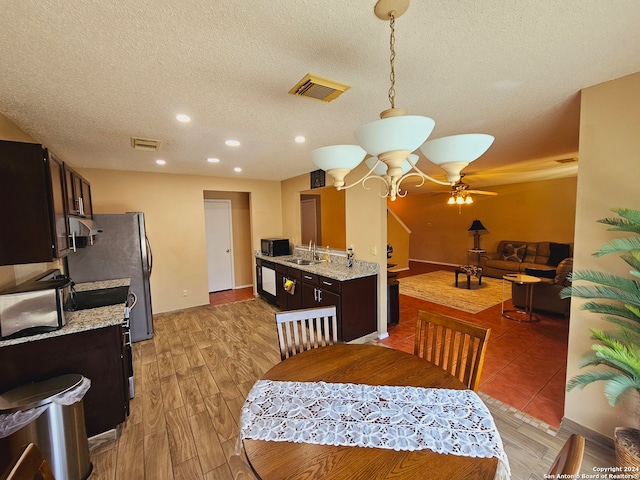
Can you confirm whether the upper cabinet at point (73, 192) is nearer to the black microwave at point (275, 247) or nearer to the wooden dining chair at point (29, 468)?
the wooden dining chair at point (29, 468)

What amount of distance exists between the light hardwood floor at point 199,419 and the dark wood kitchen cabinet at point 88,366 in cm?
23

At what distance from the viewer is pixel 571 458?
29.6 inches

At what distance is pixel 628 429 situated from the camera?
1682 millimetres

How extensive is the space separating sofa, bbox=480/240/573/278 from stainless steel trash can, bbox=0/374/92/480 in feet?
24.5

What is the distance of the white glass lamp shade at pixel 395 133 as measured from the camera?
0.92 m

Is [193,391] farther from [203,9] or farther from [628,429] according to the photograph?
[628,429]

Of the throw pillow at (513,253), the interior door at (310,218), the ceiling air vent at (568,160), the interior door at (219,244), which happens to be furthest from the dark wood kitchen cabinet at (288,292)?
the throw pillow at (513,253)

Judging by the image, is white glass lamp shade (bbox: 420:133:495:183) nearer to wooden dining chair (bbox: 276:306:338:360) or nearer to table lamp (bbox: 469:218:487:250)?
wooden dining chair (bbox: 276:306:338:360)

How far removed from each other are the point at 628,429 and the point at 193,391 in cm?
323

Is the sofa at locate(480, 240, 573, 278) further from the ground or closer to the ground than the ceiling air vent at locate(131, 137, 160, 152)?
closer to the ground

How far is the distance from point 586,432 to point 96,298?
4161 millimetres

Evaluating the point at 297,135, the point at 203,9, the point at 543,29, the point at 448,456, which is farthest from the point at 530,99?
the point at 448,456

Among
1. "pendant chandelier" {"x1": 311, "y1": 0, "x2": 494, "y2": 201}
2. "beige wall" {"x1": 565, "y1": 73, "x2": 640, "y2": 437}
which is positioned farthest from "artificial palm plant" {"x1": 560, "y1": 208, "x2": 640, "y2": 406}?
"pendant chandelier" {"x1": 311, "y1": 0, "x2": 494, "y2": 201}

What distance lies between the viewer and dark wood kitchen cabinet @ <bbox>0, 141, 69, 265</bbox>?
1.65m
